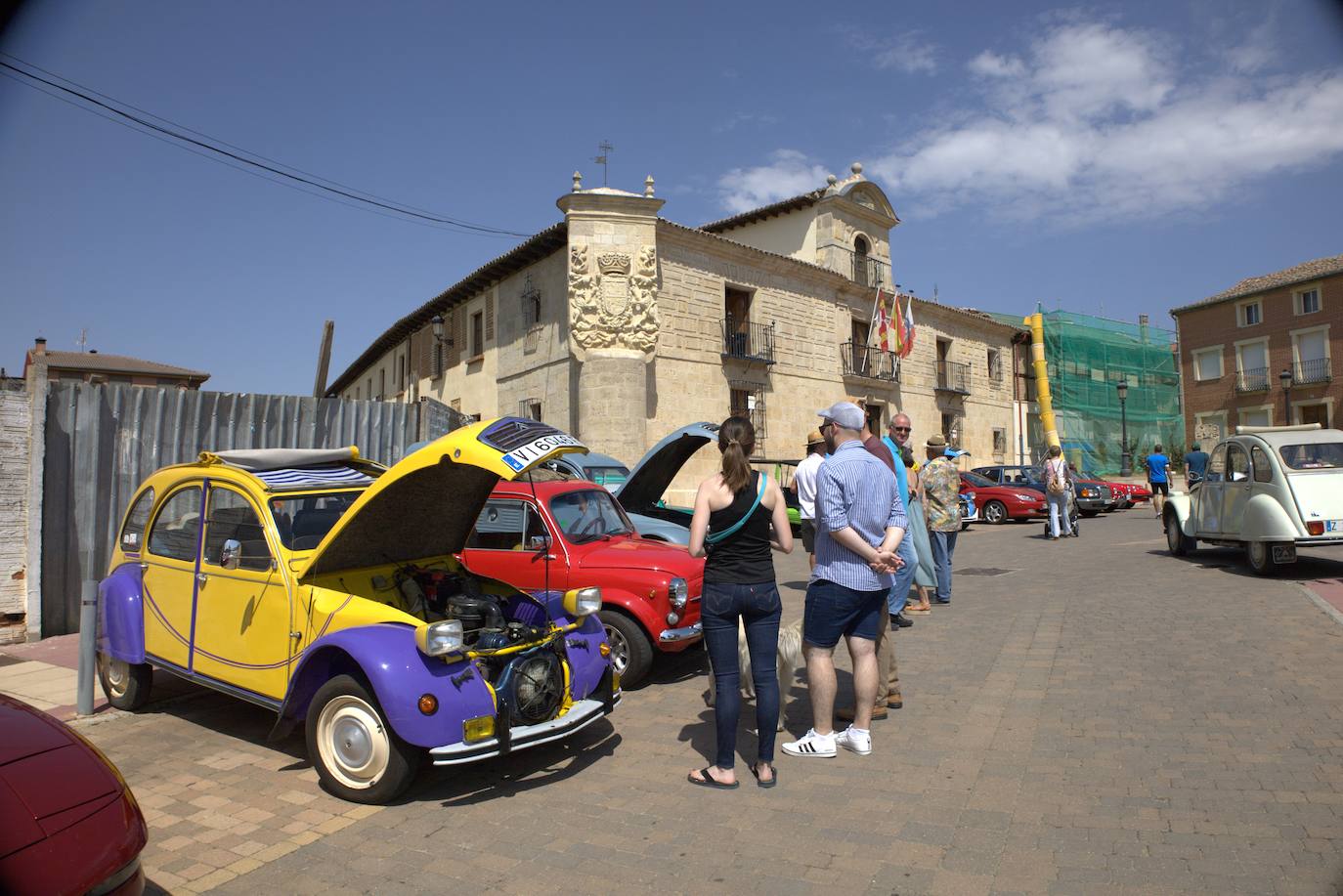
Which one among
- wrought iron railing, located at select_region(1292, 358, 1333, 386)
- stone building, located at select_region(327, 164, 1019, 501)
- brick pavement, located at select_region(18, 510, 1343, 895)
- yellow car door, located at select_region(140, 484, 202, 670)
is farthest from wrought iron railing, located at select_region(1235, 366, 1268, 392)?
yellow car door, located at select_region(140, 484, 202, 670)

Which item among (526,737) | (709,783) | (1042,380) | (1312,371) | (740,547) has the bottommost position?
(709,783)

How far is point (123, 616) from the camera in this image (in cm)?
532

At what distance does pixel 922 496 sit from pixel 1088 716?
3.57m

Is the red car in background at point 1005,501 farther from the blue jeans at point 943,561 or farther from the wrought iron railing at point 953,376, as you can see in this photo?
the blue jeans at point 943,561

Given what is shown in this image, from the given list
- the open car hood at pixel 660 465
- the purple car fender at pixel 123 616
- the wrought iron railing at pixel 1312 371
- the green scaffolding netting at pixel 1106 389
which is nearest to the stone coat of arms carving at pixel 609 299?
the open car hood at pixel 660 465

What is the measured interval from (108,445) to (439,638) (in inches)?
258

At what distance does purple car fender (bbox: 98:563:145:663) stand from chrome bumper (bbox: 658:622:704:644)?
3522mm

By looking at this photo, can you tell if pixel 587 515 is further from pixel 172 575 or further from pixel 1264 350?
pixel 1264 350

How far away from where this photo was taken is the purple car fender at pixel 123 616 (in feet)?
17.3

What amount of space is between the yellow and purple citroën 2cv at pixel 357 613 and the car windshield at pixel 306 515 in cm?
1

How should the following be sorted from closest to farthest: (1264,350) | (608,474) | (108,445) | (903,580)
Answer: (903,580)
(108,445)
(608,474)
(1264,350)

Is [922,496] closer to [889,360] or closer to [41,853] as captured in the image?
[41,853]

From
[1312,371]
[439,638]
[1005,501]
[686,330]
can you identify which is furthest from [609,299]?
[1312,371]

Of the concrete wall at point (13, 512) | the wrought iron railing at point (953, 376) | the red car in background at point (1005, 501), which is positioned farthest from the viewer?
the wrought iron railing at point (953, 376)
